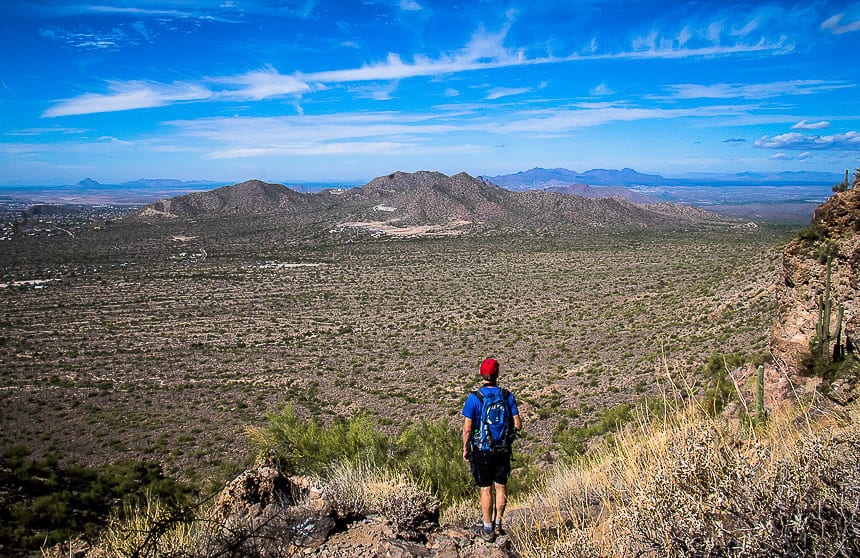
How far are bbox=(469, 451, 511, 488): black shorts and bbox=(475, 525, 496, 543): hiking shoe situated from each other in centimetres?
41

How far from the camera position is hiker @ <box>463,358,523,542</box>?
455cm

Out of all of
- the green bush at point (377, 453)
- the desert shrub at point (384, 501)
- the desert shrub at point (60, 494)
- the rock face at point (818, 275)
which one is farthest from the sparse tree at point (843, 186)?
the desert shrub at point (60, 494)

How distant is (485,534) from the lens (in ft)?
13.5

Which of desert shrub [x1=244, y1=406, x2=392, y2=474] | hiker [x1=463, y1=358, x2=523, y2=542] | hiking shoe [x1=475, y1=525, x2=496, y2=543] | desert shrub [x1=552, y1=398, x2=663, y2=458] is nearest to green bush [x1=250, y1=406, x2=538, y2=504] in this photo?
desert shrub [x1=244, y1=406, x2=392, y2=474]

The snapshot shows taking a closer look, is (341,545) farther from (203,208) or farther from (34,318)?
(203,208)

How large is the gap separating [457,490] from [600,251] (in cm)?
5539

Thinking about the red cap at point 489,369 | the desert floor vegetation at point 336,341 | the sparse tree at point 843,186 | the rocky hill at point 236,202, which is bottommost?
the desert floor vegetation at point 336,341

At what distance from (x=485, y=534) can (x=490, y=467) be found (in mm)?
654

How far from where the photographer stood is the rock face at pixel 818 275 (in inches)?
383

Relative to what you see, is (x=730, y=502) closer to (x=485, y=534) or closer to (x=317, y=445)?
(x=485, y=534)

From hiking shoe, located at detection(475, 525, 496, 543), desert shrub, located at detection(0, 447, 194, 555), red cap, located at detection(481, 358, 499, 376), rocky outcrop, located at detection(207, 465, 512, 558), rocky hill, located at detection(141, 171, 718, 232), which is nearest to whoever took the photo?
rocky outcrop, located at detection(207, 465, 512, 558)

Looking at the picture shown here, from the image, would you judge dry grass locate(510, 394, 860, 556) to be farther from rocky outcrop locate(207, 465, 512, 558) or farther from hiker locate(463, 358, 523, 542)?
hiker locate(463, 358, 523, 542)

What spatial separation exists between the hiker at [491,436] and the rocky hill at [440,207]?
8237cm

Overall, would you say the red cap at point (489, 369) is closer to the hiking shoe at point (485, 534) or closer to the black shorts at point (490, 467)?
the black shorts at point (490, 467)
